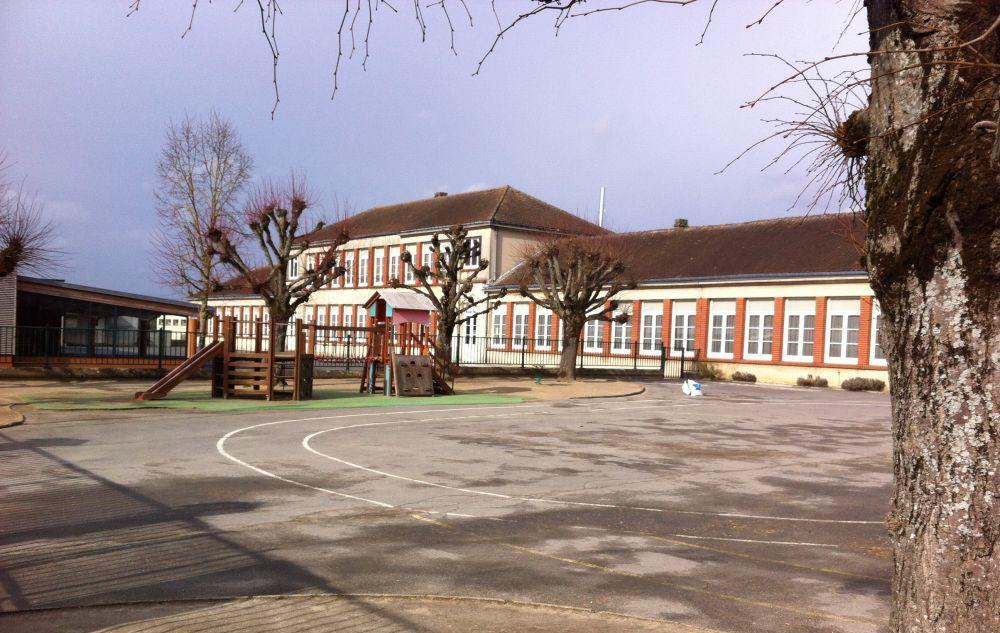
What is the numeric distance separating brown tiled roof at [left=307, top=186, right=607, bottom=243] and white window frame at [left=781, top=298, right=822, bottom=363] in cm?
1343

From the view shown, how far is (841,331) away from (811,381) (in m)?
2.60

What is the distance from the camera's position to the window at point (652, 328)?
45.8 metres

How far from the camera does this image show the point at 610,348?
1901 inches

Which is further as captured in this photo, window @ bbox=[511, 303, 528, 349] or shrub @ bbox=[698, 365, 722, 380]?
window @ bbox=[511, 303, 528, 349]

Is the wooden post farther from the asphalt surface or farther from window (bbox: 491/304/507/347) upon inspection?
window (bbox: 491/304/507/347)

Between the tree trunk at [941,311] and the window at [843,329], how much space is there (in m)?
36.3

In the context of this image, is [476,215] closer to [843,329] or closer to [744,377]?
[744,377]

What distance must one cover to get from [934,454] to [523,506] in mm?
6573

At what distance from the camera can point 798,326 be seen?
129ft

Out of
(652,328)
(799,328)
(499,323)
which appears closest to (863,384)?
(799,328)

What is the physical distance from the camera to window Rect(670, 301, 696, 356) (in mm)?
44062

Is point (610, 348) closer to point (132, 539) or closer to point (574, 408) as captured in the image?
point (574, 408)

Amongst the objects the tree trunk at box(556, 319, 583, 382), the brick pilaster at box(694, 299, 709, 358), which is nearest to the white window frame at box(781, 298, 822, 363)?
the brick pilaster at box(694, 299, 709, 358)

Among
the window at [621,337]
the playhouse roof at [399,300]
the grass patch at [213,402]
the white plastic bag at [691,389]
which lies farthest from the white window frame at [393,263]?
the grass patch at [213,402]
